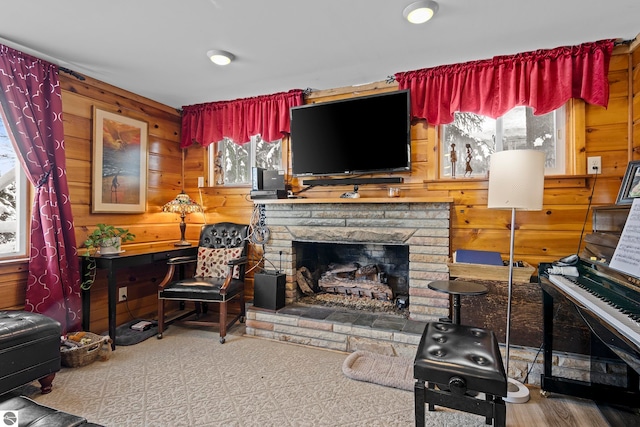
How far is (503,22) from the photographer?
7.03 feet

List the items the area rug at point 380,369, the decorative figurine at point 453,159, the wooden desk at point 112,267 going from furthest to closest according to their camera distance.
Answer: the decorative figurine at point 453,159 → the wooden desk at point 112,267 → the area rug at point 380,369

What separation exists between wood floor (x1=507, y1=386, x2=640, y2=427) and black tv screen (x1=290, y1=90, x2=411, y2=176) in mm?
1847

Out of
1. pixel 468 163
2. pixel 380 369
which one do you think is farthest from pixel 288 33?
pixel 380 369

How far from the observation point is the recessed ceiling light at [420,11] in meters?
1.93

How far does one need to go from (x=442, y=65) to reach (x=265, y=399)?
2.84 metres

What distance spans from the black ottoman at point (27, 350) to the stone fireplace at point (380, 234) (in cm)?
173

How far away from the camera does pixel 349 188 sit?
3229 mm

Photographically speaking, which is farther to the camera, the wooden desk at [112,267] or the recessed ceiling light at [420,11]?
the wooden desk at [112,267]

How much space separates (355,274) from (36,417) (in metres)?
2.57

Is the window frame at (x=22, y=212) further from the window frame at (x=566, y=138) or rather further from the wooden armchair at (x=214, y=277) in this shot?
the window frame at (x=566, y=138)

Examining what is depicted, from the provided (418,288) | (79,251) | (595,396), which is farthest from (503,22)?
(79,251)

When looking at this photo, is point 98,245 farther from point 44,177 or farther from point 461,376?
point 461,376

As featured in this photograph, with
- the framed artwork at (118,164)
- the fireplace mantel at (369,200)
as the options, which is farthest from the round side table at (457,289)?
the framed artwork at (118,164)

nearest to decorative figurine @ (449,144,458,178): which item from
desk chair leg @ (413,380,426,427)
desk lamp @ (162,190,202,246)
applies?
desk chair leg @ (413,380,426,427)
